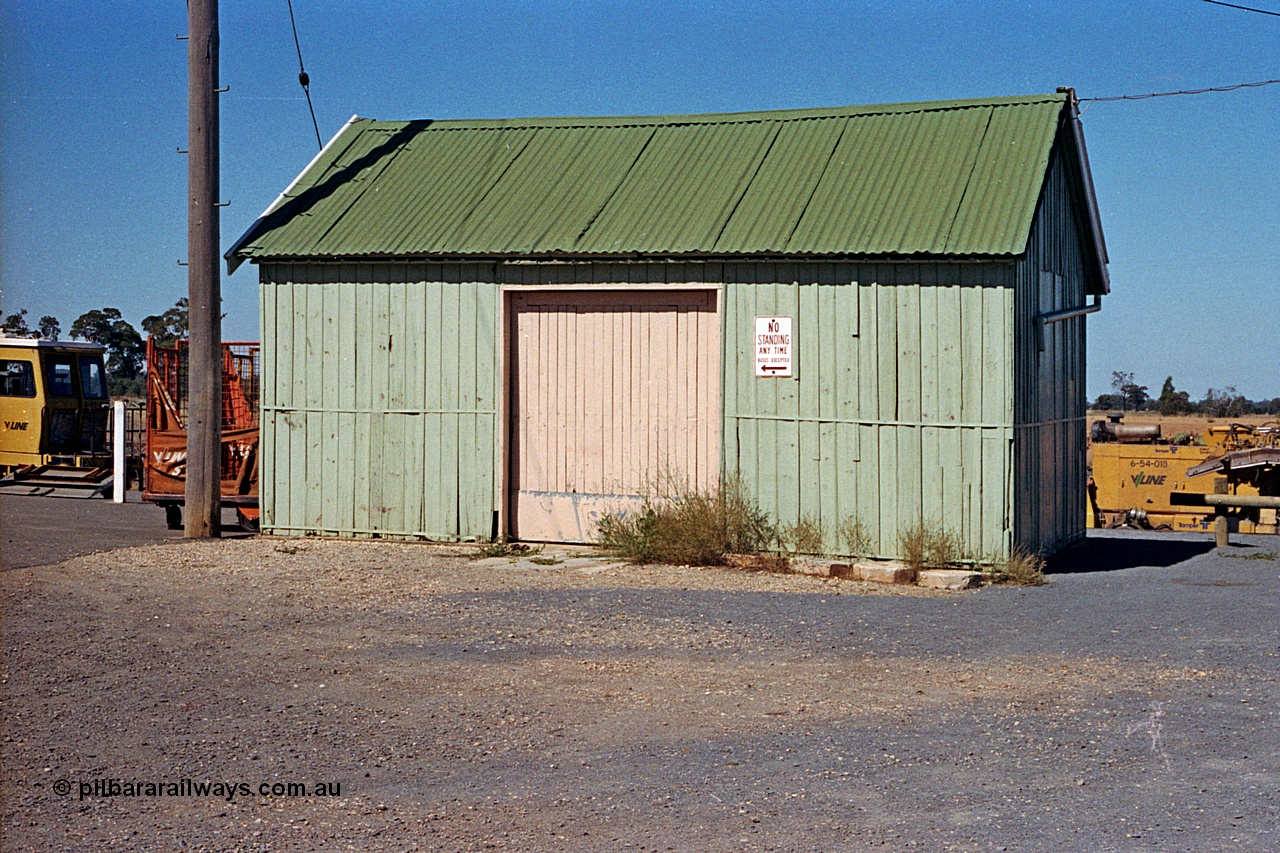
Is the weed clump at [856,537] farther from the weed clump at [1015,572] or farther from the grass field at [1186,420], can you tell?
the grass field at [1186,420]

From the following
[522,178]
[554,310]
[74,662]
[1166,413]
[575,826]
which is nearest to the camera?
[575,826]

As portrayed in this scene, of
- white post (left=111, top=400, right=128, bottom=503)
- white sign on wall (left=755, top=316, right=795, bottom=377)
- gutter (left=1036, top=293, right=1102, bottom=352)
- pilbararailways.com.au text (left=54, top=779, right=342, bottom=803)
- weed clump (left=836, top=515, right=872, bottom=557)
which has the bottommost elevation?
pilbararailways.com.au text (left=54, top=779, right=342, bottom=803)

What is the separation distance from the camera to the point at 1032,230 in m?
13.8

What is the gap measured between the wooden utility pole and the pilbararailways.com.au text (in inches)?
391

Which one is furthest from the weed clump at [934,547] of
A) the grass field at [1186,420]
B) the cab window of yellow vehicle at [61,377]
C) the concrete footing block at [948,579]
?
the grass field at [1186,420]

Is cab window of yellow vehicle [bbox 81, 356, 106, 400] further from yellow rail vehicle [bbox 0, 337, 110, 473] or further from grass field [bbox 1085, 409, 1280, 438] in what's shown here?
grass field [bbox 1085, 409, 1280, 438]

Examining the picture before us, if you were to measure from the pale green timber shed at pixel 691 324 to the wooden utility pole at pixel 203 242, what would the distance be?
0.60m

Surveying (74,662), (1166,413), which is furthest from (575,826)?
(1166,413)

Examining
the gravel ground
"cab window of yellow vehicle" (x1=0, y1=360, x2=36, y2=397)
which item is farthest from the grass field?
the gravel ground

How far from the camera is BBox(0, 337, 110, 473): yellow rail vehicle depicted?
2367cm

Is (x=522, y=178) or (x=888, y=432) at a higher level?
(x=522, y=178)

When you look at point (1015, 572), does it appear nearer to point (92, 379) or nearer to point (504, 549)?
point (504, 549)

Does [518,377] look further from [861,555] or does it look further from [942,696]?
[942,696]

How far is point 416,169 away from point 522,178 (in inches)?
59.6
